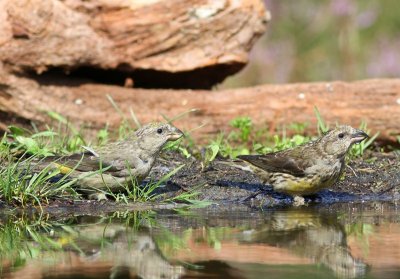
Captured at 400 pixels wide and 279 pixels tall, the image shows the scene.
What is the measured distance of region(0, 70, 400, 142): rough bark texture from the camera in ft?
35.4

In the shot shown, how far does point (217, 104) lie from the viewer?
11.2 meters


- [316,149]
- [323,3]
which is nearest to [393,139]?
[316,149]

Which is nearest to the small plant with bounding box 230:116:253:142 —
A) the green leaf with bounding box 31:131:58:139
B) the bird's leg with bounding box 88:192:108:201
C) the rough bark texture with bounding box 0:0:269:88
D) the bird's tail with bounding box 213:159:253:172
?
the rough bark texture with bounding box 0:0:269:88

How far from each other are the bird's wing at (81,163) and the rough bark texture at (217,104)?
2296 millimetres

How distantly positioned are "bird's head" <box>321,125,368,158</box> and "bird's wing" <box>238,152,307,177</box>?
11.5 inches

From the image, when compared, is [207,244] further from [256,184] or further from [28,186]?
[256,184]

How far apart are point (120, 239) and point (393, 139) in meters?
5.10

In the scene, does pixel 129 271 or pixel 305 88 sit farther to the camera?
pixel 305 88

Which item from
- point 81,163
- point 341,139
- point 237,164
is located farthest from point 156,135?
point 341,139

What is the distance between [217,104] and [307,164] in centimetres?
265

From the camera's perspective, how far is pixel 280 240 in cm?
656

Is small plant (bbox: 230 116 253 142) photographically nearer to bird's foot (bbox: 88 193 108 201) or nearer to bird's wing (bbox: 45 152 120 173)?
bird's wing (bbox: 45 152 120 173)

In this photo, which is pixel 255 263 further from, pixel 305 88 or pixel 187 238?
pixel 305 88

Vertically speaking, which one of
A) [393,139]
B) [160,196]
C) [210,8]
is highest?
[210,8]
